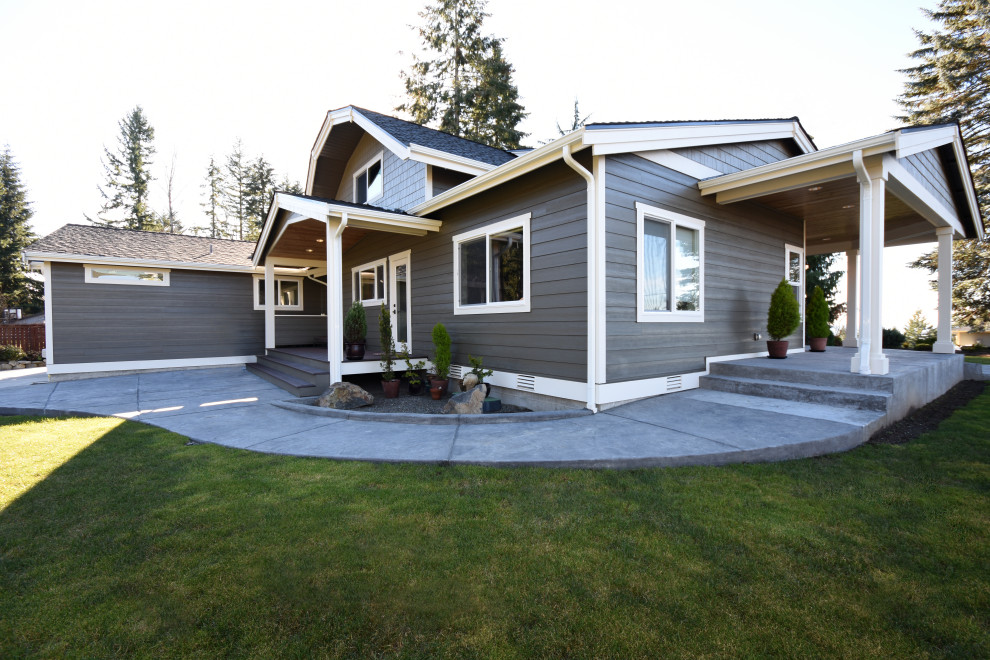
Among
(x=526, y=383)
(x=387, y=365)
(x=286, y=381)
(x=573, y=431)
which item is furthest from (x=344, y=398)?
(x=573, y=431)

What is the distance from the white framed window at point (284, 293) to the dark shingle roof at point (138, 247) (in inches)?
30.3

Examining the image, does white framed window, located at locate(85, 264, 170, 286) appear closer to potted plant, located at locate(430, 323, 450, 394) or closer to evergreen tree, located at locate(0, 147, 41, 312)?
potted plant, located at locate(430, 323, 450, 394)

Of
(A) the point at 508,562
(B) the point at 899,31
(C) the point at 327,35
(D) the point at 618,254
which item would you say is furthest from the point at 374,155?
(B) the point at 899,31

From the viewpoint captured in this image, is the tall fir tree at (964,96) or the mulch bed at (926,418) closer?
the mulch bed at (926,418)

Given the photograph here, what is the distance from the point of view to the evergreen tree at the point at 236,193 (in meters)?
32.0

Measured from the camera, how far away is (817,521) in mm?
2598

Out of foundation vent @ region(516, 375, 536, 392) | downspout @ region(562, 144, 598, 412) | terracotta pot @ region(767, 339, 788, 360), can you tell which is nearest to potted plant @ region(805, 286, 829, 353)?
terracotta pot @ region(767, 339, 788, 360)

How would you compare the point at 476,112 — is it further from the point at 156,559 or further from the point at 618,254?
the point at 156,559

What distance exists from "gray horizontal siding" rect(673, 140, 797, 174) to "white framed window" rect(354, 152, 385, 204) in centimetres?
636

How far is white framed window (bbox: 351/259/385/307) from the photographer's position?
379 inches

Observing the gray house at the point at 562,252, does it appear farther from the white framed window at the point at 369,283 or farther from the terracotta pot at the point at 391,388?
the terracotta pot at the point at 391,388

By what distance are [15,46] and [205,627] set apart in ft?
44.8

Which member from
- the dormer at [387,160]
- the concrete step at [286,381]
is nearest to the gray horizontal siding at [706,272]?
the dormer at [387,160]

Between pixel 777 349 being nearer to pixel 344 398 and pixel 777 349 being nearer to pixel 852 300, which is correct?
pixel 852 300
